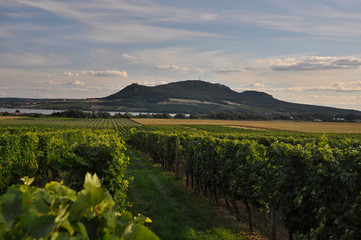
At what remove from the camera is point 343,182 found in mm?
5098

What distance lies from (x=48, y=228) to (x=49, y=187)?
404 mm

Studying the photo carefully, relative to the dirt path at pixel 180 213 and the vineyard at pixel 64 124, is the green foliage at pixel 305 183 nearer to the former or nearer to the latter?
the dirt path at pixel 180 213

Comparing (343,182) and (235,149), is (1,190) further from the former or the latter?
(343,182)

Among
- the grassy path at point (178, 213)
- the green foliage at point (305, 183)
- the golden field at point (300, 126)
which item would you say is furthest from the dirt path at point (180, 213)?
the golden field at point (300, 126)

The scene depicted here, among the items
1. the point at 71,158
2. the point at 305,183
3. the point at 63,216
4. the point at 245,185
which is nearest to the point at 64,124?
the point at 245,185

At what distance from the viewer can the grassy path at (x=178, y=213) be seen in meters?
8.30

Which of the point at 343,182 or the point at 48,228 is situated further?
the point at 343,182

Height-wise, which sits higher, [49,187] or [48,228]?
[49,187]

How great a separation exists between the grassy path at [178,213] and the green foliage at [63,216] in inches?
263

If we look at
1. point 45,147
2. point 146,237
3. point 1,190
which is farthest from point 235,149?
point 45,147

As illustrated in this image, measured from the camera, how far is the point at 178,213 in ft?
33.0

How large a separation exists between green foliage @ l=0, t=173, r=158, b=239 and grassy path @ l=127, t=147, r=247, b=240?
667 cm

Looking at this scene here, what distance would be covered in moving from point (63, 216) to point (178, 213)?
29.7 feet

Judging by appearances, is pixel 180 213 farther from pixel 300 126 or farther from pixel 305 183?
pixel 300 126
